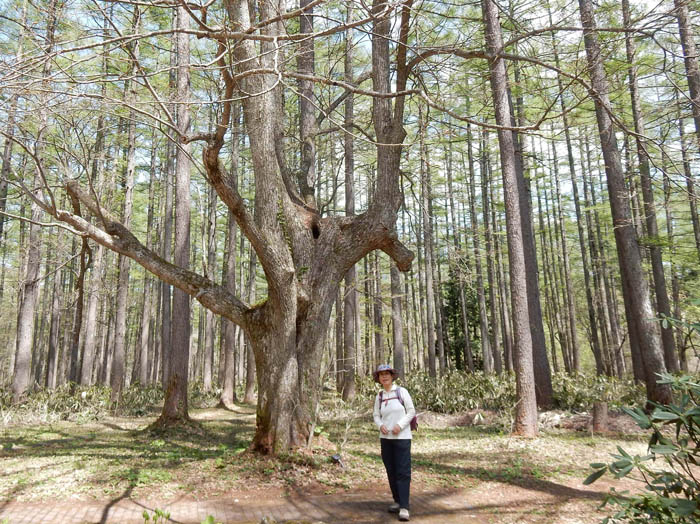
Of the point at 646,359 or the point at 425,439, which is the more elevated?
the point at 646,359

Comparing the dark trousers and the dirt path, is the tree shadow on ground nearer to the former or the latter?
the dirt path

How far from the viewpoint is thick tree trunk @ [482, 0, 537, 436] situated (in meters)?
8.11

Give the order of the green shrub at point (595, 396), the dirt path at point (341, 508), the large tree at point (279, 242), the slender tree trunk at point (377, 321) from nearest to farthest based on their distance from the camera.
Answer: the dirt path at point (341, 508), the large tree at point (279, 242), the green shrub at point (595, 396), the slender tree trunk at point (377, 321)

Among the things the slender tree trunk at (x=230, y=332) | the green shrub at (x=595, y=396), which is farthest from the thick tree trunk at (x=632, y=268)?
the slender tree trunk at (x=230, y=332)

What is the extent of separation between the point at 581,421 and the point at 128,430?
1038cm

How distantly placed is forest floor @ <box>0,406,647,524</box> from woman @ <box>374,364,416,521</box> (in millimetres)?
252

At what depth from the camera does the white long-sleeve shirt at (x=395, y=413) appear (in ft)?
14.1

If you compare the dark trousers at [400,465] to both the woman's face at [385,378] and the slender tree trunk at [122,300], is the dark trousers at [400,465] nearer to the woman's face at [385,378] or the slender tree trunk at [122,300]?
the woman's face at [385,378]

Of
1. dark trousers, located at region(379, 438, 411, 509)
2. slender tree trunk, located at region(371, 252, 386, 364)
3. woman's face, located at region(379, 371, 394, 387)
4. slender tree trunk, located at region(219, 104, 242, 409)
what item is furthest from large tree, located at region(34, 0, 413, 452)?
slender tree trunk, located at region(219, 104, 242, 409)

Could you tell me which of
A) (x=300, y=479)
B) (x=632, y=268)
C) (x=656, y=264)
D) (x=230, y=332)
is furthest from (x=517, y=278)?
(x=230, y=332)

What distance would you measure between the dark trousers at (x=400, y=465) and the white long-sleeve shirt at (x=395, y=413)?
77 mm

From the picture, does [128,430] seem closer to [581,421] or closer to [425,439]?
[425,439]

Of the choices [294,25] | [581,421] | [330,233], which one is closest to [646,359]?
[581,421]

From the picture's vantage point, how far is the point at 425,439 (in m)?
8.66
